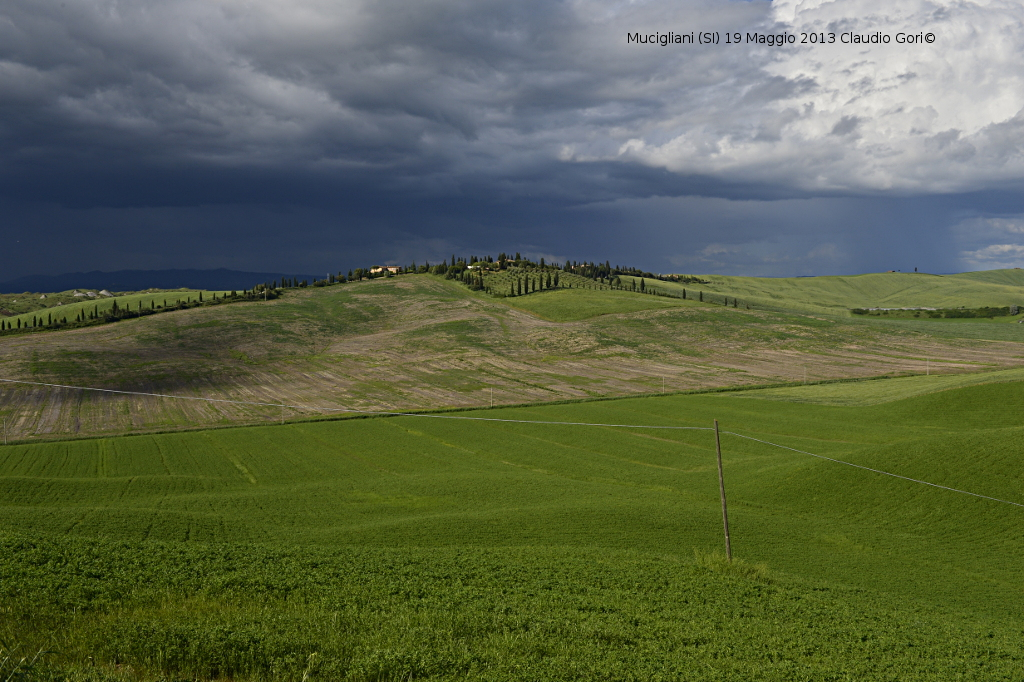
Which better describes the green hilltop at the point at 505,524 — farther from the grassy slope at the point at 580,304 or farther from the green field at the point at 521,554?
the grassy slope at the point at 580,304

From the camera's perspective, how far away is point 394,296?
563 feet

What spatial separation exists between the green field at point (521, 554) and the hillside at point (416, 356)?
19.8 meters

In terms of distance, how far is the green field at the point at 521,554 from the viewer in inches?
552

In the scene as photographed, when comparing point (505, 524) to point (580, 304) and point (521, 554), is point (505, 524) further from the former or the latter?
point (580, 304)

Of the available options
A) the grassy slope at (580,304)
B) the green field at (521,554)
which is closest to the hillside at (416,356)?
the grassy slope at (580,304)

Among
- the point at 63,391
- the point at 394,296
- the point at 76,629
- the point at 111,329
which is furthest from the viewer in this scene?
the point at 394,296

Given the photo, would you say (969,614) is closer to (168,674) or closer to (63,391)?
(168,674)

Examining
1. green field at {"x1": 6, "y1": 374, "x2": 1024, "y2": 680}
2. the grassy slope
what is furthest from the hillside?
green field at {"x1": 6, "y1": 374, "x2": 1024, "y2": 680}

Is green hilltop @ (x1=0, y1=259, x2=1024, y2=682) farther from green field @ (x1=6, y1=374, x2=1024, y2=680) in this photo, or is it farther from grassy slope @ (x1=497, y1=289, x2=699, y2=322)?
grassy slope @ (x1=497, y1=289, x2=699, y2=322)

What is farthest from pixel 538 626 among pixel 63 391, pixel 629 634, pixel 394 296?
pixel 394 296

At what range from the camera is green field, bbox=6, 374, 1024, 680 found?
14.0 metres

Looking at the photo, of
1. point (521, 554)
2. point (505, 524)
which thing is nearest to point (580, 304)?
point (505, 524)

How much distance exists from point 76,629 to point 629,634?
1246cm

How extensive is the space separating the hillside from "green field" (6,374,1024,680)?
1985 centimetres
